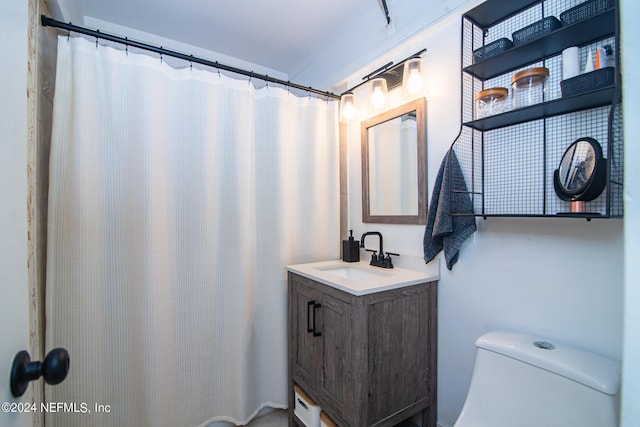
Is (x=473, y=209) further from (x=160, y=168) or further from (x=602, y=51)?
(x=160, y=168)

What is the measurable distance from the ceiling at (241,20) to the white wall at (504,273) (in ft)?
1.50

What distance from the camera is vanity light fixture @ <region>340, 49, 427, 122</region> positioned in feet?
4.73

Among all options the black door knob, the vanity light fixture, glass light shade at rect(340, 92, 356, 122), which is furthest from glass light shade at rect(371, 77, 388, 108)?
the black door knob

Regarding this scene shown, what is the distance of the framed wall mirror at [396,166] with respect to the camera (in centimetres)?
151

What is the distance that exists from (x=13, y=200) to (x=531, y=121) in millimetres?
1572

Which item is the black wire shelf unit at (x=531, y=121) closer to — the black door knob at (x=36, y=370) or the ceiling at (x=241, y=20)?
the ceiling at (x=241, y=20)

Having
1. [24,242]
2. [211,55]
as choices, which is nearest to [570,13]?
[24,242]

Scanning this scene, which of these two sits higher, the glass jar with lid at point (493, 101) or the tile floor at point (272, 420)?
the glass jar with lid at point (493, 101)

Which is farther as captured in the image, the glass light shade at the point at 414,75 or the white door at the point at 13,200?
the glass light shade at the point at 414,75

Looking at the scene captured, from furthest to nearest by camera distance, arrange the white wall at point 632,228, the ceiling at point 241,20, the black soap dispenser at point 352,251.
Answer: the black soap dispenser at point 352,251
the ceiling at point 241,20
the white wall at point 632,228

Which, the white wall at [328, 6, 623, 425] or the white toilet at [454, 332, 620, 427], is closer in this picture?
the white toilet at [454, 332, 620, 427]

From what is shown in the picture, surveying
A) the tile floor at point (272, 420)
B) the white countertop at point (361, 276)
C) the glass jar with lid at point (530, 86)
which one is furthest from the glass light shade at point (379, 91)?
the tile floor at point (272, 420)

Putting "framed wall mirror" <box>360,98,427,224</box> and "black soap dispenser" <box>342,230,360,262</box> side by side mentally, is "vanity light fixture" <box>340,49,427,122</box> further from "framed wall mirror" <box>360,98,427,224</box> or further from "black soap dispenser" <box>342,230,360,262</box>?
"black soap dispenser" <box>342,230,360,262</box>

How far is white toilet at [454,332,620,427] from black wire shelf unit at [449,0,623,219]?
1.52ft
